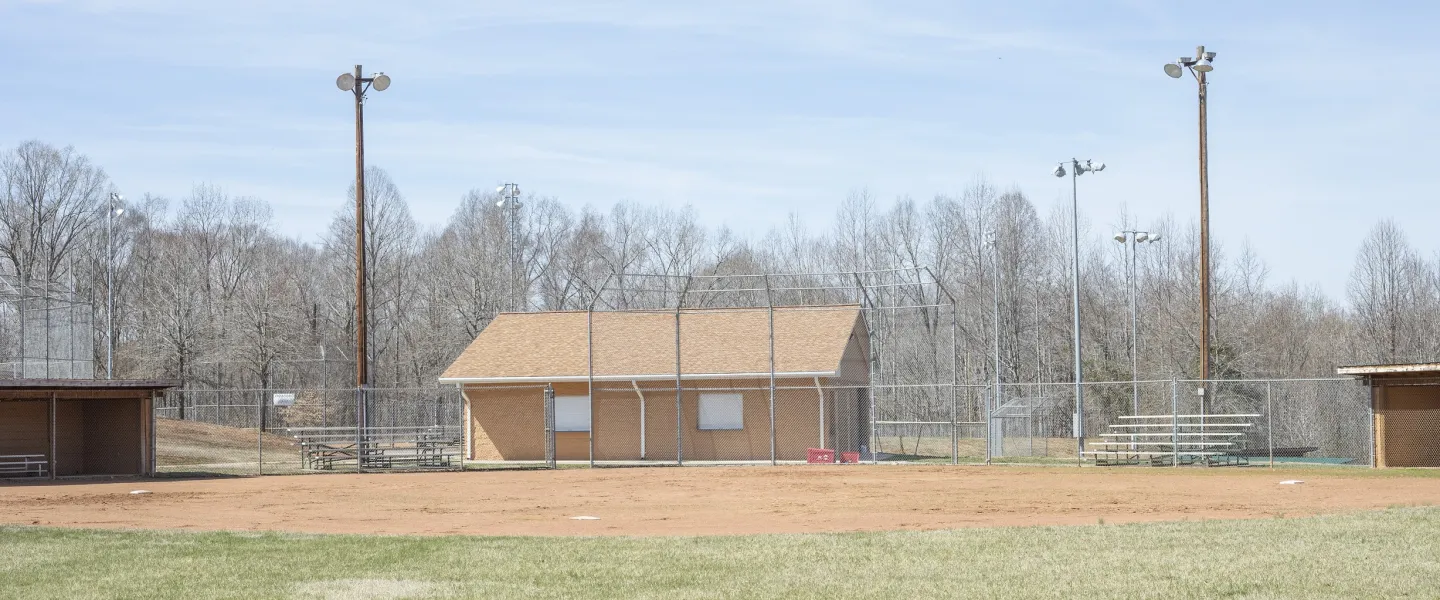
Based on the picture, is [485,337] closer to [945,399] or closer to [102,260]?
[945,399]

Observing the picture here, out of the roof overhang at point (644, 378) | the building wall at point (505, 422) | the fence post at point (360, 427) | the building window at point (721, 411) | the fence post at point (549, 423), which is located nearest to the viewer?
the fence post at point (360, 427)

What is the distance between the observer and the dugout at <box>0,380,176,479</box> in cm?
2900

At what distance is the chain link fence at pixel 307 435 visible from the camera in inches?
1273

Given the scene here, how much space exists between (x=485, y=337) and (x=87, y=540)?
24.6 meters

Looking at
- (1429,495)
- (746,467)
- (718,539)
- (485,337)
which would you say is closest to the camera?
(718,539)

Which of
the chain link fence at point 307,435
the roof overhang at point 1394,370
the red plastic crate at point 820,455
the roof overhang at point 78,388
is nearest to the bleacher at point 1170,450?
the roof overhang at point 1394,370

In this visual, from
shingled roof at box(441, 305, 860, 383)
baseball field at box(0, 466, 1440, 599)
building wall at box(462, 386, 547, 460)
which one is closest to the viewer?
baseball field at box(0, 466, 1440, 599)

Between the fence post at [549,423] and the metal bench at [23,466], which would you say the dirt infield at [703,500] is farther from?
the fence post at [549,423]

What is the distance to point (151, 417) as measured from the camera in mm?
30375

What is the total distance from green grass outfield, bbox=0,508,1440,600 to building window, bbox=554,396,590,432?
21.1 m

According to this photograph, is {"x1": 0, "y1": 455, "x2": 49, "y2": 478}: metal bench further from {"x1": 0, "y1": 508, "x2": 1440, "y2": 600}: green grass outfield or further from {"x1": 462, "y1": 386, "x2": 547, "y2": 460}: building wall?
{"x1": 0, "y1": 508, "x2": 1440, "y2": 600}: green grass outfield

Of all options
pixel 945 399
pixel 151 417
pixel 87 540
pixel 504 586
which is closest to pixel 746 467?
pixel 151 417

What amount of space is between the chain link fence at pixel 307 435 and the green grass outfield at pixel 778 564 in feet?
54.3

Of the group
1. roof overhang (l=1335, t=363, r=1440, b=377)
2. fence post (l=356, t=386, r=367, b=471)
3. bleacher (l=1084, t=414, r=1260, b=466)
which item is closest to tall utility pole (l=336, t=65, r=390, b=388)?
fence post (l=356, t=386, r=367, b=471)
